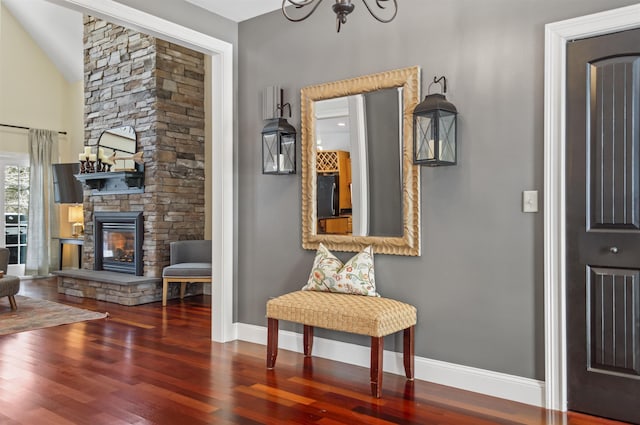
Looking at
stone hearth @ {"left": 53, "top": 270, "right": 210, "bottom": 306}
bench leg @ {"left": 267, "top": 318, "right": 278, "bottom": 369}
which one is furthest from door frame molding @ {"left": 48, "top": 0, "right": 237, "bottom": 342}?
stone hearth @ {"left": 53, "top": 270, "right": 210, "bottom": 306}

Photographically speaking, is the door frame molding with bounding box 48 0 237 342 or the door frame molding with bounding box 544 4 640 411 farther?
the door frame molding with bounding box 48 0 237 342

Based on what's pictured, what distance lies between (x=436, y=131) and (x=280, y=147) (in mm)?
1307

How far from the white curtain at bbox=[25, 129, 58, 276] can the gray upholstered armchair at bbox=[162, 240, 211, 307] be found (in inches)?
142

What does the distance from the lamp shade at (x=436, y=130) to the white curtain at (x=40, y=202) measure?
24.9 feet

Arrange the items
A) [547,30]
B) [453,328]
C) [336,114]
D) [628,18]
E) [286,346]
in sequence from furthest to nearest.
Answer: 1. [286,346]
2. [336,114]
3. [453,328]
4. [547,30]
5. [628,18]

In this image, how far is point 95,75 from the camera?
7.17 meters

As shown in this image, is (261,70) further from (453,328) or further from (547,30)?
(453,328)

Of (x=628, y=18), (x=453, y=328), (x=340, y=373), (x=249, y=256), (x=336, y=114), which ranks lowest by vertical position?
(x=340, y=373)

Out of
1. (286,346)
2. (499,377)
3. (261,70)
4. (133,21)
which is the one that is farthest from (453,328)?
(133,21)

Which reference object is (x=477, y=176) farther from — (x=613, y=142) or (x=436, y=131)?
(x=613, y=142)

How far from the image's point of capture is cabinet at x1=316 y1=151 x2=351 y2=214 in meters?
3.73

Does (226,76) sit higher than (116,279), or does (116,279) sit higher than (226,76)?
(226,76)

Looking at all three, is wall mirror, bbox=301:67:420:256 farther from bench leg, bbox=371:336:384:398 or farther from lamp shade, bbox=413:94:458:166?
bench leg, bbox=371:336:384:398

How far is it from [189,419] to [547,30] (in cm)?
283
